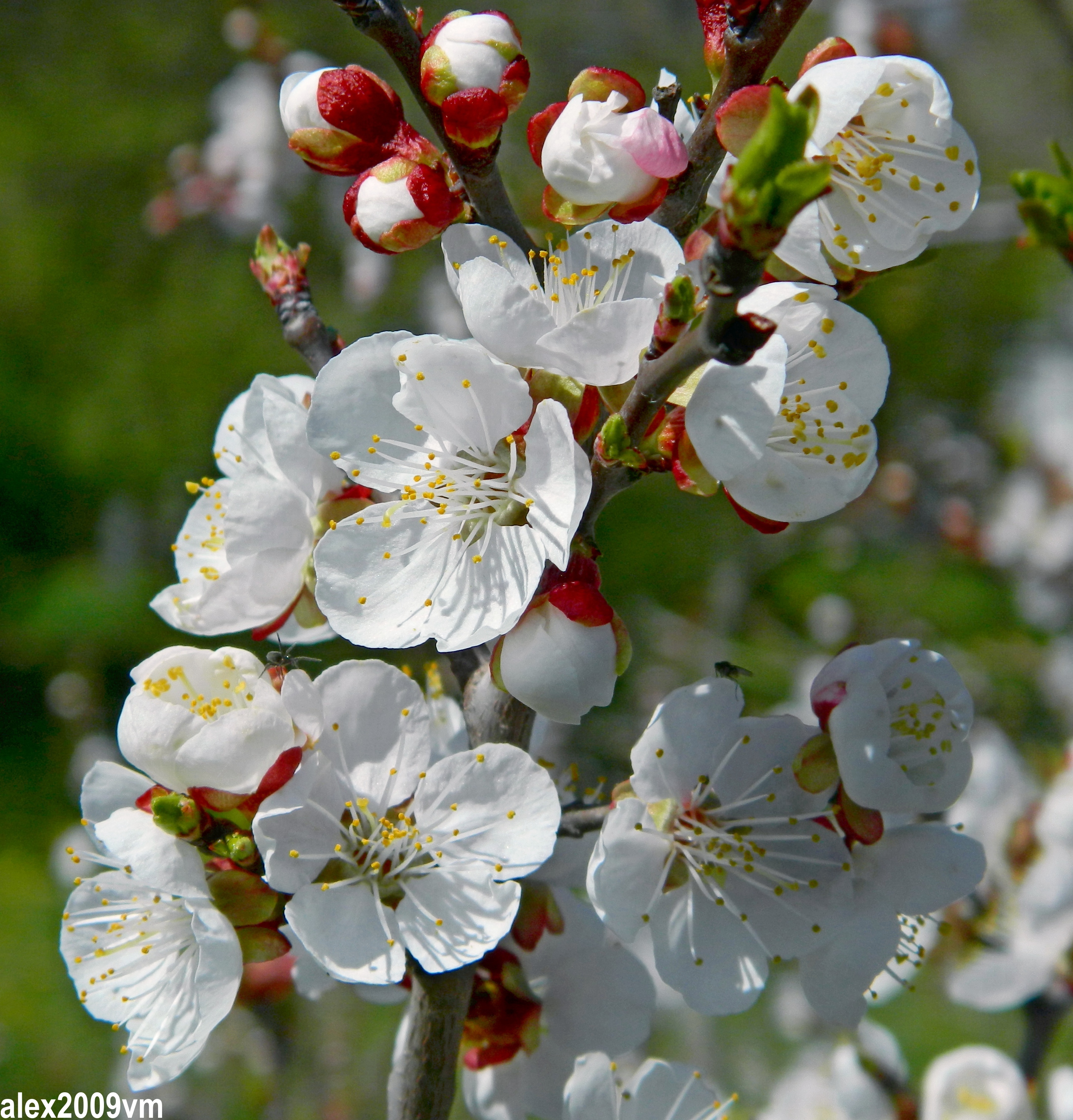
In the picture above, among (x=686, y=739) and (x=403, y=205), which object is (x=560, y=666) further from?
(x=403, y=205)

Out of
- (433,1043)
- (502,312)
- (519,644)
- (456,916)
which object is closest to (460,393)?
(502,312)

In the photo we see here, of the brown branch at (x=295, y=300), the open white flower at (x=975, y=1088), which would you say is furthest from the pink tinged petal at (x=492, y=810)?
the open white flower at (x=975, y=1088)

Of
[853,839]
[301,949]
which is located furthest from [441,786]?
[853,839]

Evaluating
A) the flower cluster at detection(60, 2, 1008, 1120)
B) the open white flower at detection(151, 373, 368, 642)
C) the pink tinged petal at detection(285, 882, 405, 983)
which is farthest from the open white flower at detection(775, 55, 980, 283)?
the pink tinged petal at detection(285, 882, 405, 983)

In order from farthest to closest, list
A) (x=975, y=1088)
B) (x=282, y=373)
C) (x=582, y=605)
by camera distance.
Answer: (x=282, y=373) → (x=975, y=1088) → (x=582, y=605)

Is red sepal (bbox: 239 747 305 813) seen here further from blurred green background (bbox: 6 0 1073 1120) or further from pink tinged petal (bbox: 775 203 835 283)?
blurred green background (bbox: 6 0 1073 1120)

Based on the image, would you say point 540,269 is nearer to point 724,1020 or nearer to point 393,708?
point 393,708

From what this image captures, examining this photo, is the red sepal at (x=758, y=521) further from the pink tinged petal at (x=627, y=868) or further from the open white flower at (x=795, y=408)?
the pink tinged petal at (x=627, y=868)
